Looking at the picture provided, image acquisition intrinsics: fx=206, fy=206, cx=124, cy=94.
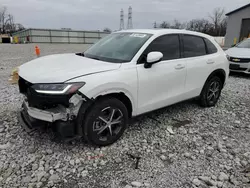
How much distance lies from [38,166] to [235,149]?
2847mm

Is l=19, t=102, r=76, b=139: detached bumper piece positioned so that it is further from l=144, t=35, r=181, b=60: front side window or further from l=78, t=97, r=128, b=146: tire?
l=144, t=35, r=181, b=60: front side window

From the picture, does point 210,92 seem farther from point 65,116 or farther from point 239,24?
point 239,24

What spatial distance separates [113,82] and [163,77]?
1.03 metres

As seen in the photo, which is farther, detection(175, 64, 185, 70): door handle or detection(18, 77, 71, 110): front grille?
detection(175, 64, 185, 70): door handle

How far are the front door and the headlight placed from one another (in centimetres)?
104

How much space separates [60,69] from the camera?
9.25ft

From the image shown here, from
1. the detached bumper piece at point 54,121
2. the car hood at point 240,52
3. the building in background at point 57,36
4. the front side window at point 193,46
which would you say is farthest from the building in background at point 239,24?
the building in background at point 57,36

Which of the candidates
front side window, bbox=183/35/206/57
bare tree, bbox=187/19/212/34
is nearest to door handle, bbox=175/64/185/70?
front side window, bbox=183/35/206/57

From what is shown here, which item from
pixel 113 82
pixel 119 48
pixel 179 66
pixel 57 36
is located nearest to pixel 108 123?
pixel 113 82

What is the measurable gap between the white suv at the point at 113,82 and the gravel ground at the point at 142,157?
346 millimetres

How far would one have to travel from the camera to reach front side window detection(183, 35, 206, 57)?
4.02 m

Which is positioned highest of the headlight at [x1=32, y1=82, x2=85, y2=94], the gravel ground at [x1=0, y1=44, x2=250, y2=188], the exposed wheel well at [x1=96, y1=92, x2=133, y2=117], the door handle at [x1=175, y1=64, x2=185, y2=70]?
the door handle at [x1=175, y1=64, x2=185, y2=70]

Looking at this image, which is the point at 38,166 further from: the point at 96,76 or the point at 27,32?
the point at 27,32

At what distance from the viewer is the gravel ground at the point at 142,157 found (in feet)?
8.07
